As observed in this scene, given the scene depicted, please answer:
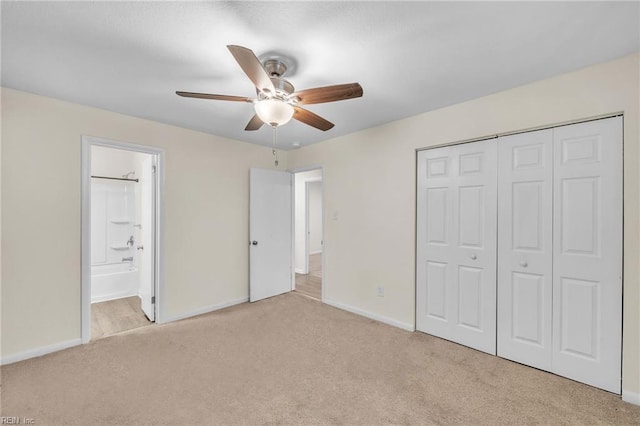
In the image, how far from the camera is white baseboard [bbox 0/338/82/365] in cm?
228

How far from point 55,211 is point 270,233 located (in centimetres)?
242

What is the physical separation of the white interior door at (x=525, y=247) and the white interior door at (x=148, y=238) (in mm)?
3690

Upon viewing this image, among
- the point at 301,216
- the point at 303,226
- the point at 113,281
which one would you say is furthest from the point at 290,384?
the point at 301,216

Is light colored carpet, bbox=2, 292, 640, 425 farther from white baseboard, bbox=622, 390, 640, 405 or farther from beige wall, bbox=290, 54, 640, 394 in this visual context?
beige wall, bbox=290, 54, 640, 394

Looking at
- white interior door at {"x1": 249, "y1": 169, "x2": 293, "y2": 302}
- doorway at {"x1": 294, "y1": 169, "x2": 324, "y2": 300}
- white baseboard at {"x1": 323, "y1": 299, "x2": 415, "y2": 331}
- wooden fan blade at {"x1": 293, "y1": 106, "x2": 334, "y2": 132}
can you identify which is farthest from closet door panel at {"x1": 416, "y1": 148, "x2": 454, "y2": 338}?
doorway at {"x1": 294, "y1": 169, "x2": 324, "y2": 300}

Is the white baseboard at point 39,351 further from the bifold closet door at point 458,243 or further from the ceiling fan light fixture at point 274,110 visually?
the bifold closet door at point 458,243

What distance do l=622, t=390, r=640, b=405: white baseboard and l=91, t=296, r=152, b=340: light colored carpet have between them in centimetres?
431

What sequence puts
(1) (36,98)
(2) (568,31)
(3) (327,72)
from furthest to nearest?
(1) (36,98) → (3) (327,72) → (2) (568,31)

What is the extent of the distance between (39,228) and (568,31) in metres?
4.25

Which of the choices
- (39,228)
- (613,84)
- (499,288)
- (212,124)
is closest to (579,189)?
(613,84)

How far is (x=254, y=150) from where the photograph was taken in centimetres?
406

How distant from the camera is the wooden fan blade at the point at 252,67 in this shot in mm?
1258

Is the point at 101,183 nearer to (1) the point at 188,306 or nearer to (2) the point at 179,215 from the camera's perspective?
(2) the point at 179,215

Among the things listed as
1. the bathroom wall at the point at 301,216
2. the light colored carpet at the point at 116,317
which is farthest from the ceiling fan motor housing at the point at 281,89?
the bathroom wall at the point at 301,216
